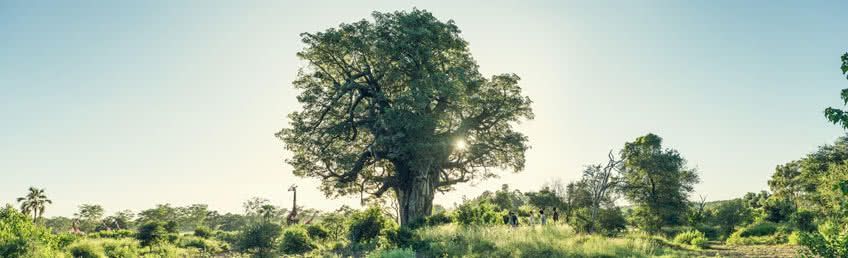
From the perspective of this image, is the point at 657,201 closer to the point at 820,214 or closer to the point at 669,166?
the point at 669,166

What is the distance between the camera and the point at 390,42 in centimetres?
3108

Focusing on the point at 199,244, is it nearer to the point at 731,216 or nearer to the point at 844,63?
the point at 844,63

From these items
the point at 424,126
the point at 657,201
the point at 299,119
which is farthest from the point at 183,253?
the point at 657,201

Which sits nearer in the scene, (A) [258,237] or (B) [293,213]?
(A) [258,237]

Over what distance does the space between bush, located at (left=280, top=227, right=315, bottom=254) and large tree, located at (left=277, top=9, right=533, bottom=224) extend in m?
6.37

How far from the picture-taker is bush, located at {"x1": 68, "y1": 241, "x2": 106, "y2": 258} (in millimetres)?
23719

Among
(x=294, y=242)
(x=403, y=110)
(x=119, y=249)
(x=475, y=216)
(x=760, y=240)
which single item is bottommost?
(x=119, y=249)

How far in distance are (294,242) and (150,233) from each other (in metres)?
11.6

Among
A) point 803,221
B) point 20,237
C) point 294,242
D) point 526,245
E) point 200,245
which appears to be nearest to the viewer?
point 20,237

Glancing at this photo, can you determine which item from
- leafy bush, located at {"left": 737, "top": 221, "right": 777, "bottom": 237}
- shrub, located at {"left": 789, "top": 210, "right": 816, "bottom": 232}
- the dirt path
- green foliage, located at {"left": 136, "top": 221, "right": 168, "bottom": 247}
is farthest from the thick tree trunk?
shrub, located at {"left": 789, "top": 210, "right": 816, "bottom": 232}

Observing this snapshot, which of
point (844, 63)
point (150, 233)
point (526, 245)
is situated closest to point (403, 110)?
point (526, 245)

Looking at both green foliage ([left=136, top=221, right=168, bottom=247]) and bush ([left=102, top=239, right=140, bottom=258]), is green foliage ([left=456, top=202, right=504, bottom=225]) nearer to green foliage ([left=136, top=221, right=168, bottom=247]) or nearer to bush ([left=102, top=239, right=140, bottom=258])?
bush ([left=102, top=239, right=140, bottom=258])

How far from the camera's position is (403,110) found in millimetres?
30234

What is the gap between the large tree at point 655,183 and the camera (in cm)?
4334
